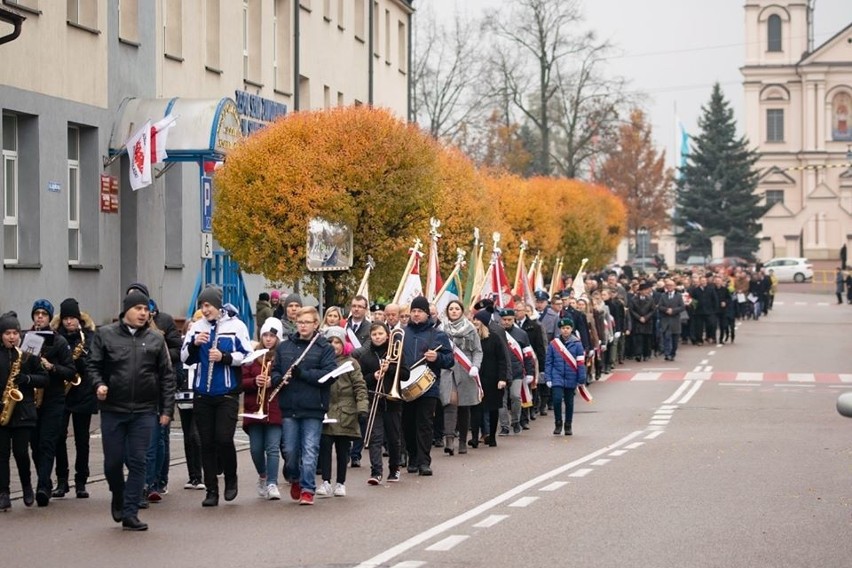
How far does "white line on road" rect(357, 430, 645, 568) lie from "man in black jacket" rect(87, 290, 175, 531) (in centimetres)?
226

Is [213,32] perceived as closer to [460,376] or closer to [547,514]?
[460,376]

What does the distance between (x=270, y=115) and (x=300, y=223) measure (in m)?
8.96

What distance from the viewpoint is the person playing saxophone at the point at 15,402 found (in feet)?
46.7

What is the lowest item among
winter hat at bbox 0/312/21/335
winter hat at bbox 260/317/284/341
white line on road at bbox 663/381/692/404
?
white line on road at bbox 663/381/692/404

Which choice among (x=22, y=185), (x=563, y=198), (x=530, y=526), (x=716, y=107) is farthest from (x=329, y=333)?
(x=716, y=107)

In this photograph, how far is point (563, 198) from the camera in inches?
2454

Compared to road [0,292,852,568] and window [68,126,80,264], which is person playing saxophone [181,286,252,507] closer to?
road [0,292,852,568]

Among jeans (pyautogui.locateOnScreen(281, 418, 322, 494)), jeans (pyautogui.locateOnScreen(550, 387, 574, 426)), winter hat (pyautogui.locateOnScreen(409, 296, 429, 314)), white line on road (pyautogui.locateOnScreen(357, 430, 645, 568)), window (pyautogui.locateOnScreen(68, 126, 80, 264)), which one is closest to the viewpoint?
white line on road (pyautogui.locateOnScreen(357, 430, 645, 568))

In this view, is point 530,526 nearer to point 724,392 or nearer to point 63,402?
point 63,402

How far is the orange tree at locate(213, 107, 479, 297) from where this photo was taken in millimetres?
27297

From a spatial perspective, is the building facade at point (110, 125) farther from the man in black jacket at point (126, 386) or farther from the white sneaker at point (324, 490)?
the man in black jacket at point (126, 386)

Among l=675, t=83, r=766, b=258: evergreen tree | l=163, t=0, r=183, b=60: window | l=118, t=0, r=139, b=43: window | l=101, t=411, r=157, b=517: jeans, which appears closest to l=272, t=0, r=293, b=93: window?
l=163, t=0, r=183, b=60: window

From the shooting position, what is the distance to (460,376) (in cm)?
1995

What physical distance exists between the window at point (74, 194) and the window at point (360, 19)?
20.9 meters
